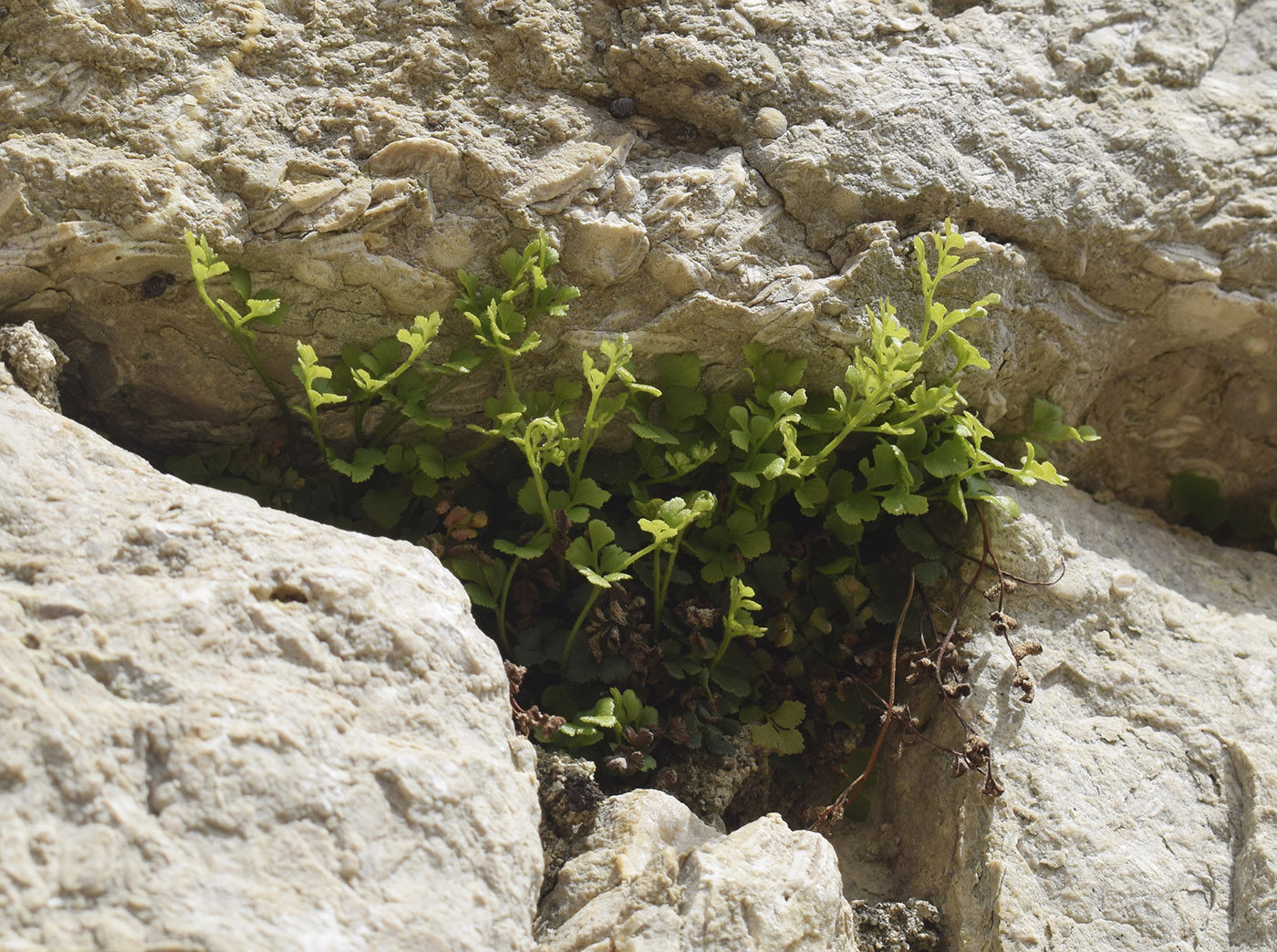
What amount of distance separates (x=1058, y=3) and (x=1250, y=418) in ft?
6.20

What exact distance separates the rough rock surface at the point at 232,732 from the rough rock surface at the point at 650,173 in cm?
75

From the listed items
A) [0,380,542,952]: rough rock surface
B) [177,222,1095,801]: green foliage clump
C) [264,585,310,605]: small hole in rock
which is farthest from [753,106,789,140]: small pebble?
[264,585,310,605]: small hole in rock

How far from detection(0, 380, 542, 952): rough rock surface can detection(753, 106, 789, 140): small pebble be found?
1950 mm

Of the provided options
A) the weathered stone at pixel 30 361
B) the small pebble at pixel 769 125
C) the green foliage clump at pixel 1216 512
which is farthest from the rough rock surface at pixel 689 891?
the green foliage clump at pixel 1216 512

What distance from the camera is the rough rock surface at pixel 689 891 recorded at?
222 cm

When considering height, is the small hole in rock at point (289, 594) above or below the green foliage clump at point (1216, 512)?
above

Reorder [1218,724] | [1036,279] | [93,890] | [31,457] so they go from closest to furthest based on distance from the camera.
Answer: [93,890] → [31,457] → [1218,724] → [1036,279]

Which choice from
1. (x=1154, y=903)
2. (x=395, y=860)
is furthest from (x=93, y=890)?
(x=1154, y=903)

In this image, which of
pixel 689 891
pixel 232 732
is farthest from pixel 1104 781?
pixel 232 732

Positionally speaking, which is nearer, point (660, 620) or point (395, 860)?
point (395, 860)

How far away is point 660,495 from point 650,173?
1.09 m

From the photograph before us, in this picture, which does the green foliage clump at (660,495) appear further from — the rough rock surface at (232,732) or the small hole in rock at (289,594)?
the small hole in rock at (289,594)

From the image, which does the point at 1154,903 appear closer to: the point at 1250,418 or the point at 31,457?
the point at 1250,418

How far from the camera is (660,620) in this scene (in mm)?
3219
